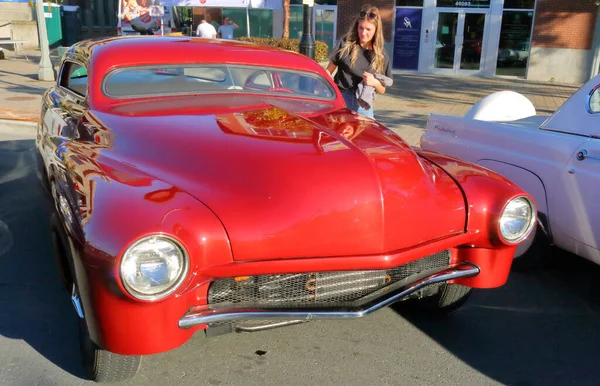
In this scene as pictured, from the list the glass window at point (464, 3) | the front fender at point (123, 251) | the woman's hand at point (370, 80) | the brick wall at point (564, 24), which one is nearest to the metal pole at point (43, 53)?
the woman's hand at point (370, 80)

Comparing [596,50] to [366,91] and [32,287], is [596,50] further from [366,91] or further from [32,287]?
[32,287]

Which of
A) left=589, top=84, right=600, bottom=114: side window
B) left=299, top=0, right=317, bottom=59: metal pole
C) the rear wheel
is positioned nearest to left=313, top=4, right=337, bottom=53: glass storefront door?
left=299, top=0, right=317, bottom=59: metal pole

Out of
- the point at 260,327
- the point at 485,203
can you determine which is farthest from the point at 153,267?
the point at 485,203

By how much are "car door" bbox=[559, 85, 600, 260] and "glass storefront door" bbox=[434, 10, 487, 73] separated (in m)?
16.7

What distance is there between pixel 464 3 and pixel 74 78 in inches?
667

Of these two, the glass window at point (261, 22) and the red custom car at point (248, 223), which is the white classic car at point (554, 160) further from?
the glass window at point (261, 22)

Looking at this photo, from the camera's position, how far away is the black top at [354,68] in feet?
15.9

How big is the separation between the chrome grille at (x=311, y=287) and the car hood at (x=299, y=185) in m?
0.15

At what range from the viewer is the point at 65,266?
3.20 m

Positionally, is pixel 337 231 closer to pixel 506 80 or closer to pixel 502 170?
pixel 502 170

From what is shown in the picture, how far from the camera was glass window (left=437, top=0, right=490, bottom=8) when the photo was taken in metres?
18.8

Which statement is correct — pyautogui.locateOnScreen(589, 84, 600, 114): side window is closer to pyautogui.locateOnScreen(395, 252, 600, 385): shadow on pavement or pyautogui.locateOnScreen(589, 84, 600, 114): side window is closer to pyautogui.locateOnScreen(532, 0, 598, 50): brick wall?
pyautogui.locateOnScreen(395, 252, 600, 385): shadow on pavement

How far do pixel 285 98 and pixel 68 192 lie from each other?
1.80m

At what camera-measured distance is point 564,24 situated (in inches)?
707
